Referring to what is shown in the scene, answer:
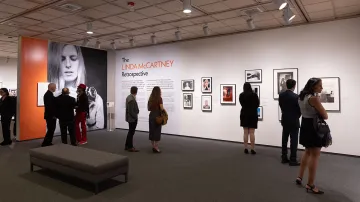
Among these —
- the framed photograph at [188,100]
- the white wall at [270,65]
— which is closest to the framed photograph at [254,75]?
the white wall at [270,65]

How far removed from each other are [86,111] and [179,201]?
456 centimetres

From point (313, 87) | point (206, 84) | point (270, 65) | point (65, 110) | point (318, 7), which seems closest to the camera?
point (313, 87)

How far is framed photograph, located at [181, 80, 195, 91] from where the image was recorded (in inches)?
326

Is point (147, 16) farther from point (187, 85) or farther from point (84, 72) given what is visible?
point (84, 72)

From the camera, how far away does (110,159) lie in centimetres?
378

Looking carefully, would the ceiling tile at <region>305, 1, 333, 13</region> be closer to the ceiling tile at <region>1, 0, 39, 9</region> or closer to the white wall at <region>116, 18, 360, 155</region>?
the white wall at <region>116, 18, 360, 155</region>

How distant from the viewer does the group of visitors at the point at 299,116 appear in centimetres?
349

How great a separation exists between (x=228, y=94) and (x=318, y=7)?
318cm

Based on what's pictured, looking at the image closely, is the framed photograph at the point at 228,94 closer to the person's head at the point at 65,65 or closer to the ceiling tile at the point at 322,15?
the ceiling tile at the point at 322,15

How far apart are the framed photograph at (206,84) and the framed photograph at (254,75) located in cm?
118

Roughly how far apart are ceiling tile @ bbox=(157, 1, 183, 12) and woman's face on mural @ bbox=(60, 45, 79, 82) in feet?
16.4

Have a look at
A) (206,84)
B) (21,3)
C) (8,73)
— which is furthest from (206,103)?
(8,73)

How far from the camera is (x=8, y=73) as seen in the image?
1359 centimetres

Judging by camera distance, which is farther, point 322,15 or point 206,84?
point 206,84
